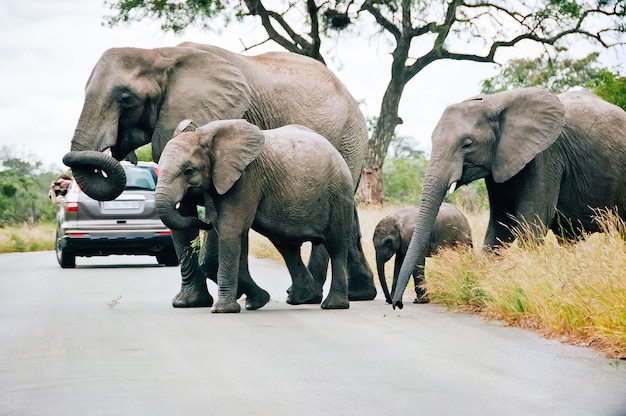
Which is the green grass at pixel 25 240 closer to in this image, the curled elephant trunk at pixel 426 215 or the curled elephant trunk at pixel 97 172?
the curled elephant trunk at pixel 97 172

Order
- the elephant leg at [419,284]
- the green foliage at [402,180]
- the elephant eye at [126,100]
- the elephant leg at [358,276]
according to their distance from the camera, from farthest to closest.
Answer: the green foliage at [402,180], the elephant leg at [358,276], the elephant leg at [419,284], the elephant eye at [126,100]

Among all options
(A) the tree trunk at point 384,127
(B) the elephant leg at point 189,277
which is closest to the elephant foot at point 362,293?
(B) the elephant leg at point 189,277

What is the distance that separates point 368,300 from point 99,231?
7.74 meters

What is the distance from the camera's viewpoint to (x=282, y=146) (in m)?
12.3

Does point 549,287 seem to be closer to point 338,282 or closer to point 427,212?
point 427,212

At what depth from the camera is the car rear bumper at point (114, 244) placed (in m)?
20.4

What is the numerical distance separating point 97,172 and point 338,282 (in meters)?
2.70

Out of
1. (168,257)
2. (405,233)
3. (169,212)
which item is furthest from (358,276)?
(168,257)

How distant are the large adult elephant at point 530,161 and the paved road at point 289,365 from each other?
137 centimetres

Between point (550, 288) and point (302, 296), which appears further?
point (302, 296)

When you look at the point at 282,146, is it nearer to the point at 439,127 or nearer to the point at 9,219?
the point at 439,127

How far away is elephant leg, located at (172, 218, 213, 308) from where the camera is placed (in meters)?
12.9

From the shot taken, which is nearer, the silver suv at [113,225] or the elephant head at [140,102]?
the elephant head at [140,102]

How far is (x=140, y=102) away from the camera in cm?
1273
